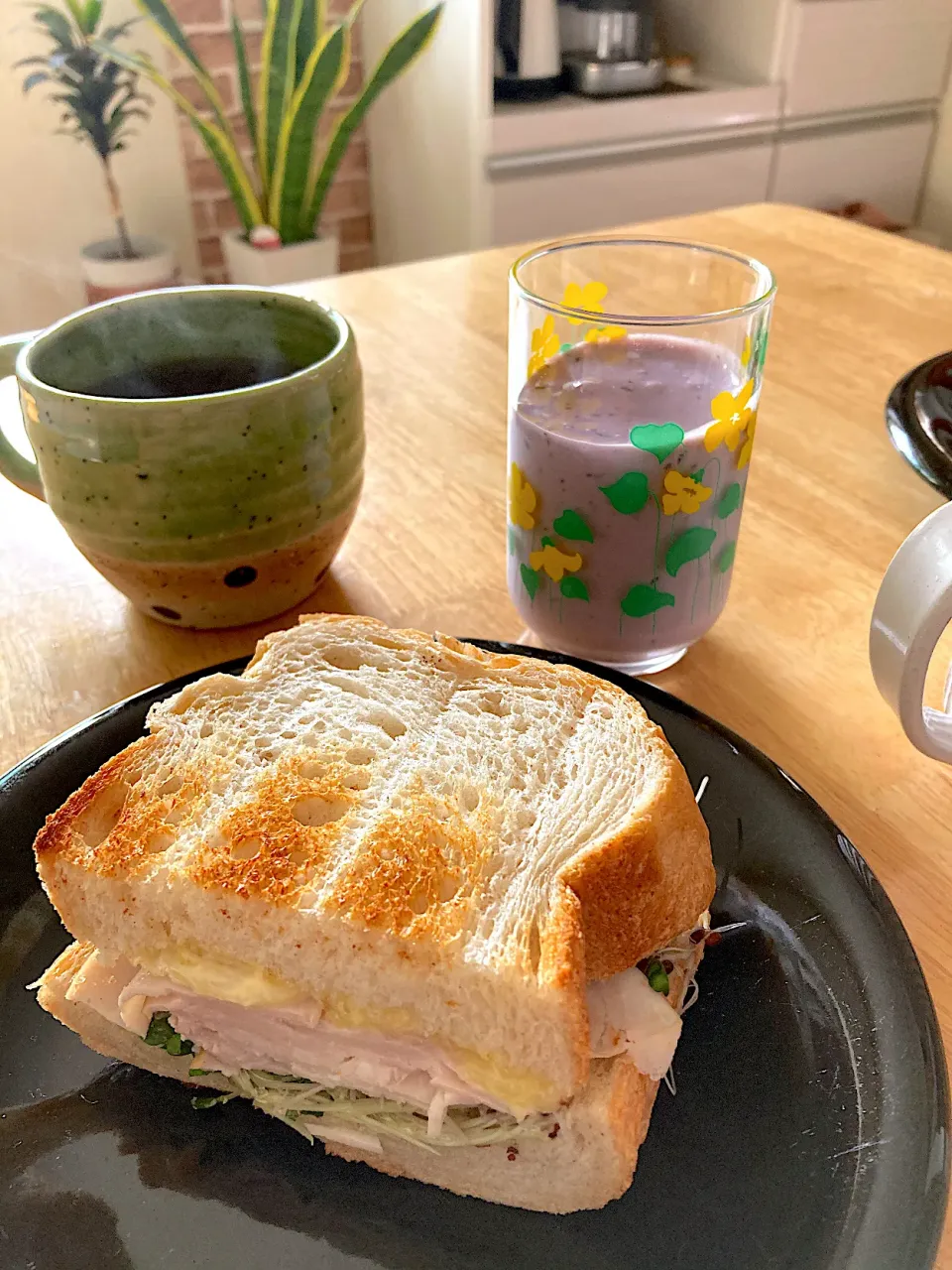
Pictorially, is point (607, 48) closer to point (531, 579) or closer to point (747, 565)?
point (747, 565)

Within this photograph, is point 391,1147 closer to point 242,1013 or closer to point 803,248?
point 242,1013

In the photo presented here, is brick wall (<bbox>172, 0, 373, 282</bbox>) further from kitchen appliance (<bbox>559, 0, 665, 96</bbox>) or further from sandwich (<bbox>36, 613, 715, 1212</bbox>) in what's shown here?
sandwich (<bbox>36, 613, 715, 1212</bbox>)

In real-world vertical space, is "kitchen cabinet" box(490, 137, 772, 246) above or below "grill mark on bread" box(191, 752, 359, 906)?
below

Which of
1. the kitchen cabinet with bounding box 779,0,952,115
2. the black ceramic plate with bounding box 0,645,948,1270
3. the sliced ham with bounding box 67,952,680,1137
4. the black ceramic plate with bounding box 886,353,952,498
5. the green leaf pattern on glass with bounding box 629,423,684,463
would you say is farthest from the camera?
the kitchen cabinet with bounding box 779,0,952,115

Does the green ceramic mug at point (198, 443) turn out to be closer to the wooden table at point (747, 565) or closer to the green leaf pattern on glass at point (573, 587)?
the wooden table at point (747, 565)

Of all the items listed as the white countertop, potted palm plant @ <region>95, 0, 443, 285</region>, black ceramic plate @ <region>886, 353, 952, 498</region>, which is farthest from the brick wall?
black ceramic plate @ <region>886, 353, 952, 498</region>

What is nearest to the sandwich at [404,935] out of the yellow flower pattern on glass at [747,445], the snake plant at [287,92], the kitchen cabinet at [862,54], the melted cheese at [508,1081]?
the melted cheese at [508,1081]

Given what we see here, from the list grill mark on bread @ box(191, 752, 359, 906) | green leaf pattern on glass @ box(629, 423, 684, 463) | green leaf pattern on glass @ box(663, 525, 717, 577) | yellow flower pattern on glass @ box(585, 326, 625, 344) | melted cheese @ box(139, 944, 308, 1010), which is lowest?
melted cheese @ box(139, 944, 308, 1010)
